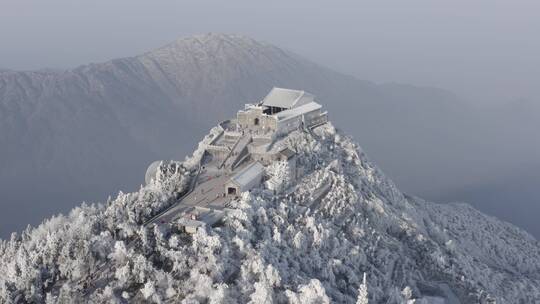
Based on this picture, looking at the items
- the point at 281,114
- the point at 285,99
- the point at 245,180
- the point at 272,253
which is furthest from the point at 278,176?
the point at 285,99

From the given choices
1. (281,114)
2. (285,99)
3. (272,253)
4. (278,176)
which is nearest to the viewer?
(272,253)

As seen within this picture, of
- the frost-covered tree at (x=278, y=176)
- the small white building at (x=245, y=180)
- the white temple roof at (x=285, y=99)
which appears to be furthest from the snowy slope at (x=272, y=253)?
the white temple roof at (x=285, y=99)

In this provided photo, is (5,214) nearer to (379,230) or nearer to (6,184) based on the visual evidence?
(6,184)

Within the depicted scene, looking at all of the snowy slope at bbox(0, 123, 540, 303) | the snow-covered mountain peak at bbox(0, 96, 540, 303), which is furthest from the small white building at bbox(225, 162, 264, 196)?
the snowy slope at bbox(0, 123, 540, 303)

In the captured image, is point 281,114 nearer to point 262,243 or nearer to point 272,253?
point 262,243

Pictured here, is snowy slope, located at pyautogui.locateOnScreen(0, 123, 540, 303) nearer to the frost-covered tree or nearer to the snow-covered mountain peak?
the snow-covered mountain peak

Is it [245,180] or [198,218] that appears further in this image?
[245,180]
